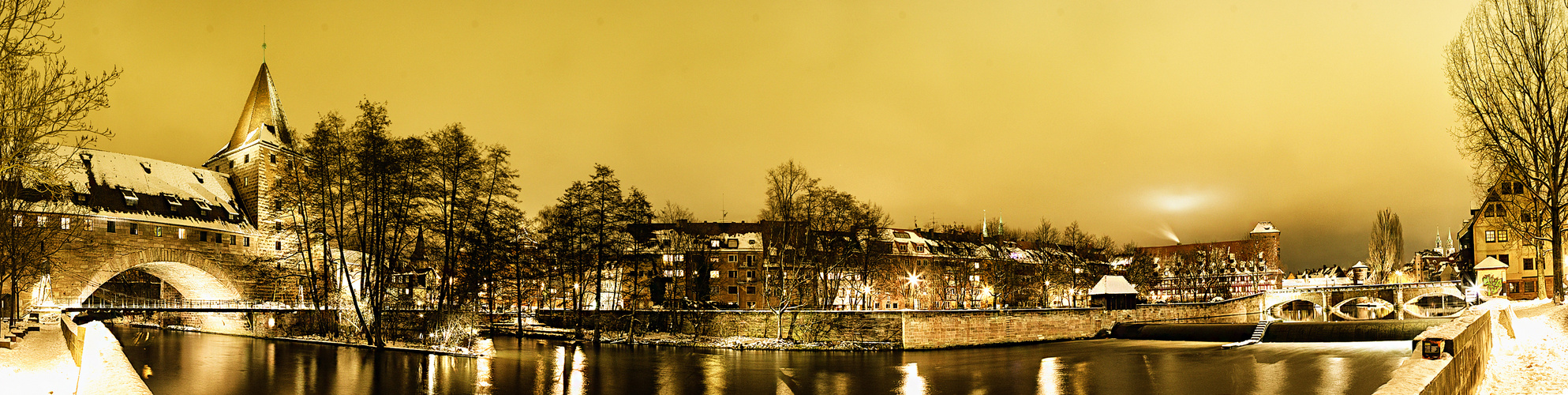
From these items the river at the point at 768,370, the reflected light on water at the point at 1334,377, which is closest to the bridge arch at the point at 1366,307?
the river at the point at 768,370

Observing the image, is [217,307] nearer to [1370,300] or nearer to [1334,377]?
[1334,377]

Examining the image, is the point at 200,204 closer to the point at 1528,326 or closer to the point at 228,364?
the point at 228,364

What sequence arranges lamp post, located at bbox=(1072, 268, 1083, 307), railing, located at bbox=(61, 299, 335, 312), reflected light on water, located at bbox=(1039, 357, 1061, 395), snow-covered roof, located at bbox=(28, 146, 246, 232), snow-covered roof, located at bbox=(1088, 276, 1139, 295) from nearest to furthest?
reflected light on water, located at bbox=(1039, 357, 1061, 395) < railing, located at bbox=(61, 299, 335, 312) < snow-covered roof, located at bbox=(1088, 276, 1139, 295) < snow-covered roof, located at bbox=(28, 146, 246, 232) < lamp post, located at bbox=(1072, 268, 1083, 307)

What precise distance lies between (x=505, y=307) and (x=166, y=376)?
3306 cm

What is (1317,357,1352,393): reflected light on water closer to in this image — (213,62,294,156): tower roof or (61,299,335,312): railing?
(61,299,335,312): railing

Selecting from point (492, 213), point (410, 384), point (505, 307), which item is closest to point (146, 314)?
point (505, 307)

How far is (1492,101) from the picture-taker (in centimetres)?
2755

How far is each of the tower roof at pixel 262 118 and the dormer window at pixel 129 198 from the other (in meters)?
9.39

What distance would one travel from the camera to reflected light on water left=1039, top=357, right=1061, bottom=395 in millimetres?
24319

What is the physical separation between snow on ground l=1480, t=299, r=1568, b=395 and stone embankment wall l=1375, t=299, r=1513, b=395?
31cm

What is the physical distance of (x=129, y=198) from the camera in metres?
58.0

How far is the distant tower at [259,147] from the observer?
6644 centimetres

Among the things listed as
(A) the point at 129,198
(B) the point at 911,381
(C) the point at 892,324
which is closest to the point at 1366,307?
(C) the point at 892,324

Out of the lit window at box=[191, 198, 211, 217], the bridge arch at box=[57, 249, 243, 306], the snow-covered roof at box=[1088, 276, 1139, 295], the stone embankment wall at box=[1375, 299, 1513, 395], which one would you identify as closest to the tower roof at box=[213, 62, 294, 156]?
the lit window at box=[191, 198, 211, 217]
